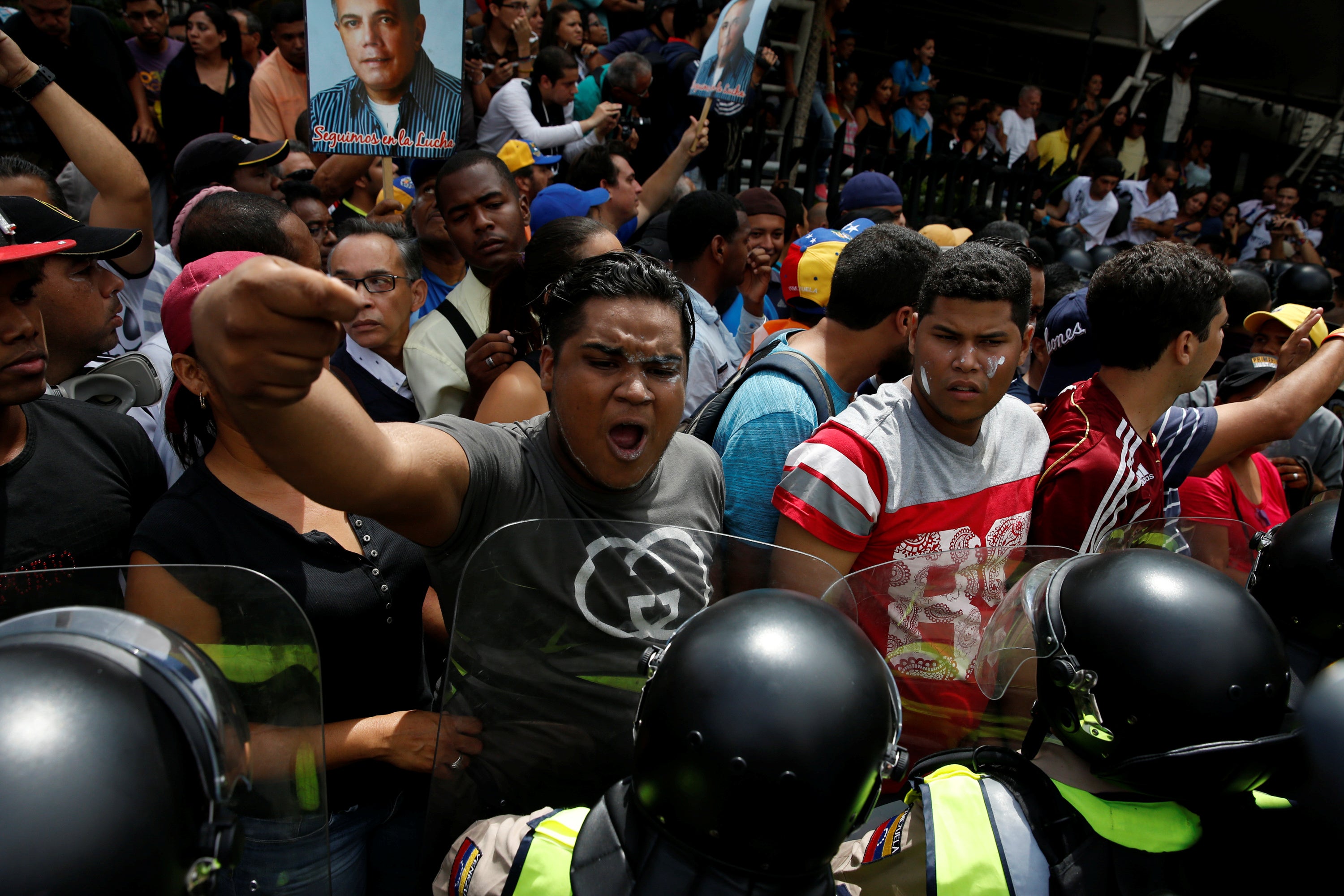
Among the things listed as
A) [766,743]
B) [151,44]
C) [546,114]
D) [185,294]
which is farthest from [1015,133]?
[766,743]

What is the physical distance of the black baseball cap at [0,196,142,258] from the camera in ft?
7.72

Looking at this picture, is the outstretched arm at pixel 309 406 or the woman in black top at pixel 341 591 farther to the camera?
the woman in black top at pixel 341 591

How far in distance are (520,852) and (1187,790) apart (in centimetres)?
118

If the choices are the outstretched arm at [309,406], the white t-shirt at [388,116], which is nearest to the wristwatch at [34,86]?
the white t-shirt at [388,116]

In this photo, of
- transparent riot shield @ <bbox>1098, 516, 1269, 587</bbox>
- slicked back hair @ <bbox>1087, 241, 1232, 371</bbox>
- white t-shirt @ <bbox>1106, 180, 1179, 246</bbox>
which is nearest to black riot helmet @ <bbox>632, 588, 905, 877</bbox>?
transparent riot shield @ <bbox>1098, 516, 1269, 587</bbox>

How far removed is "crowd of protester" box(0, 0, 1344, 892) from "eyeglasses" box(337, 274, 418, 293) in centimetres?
3

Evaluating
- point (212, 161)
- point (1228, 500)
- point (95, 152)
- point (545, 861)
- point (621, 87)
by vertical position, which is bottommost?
point (1228, 500)

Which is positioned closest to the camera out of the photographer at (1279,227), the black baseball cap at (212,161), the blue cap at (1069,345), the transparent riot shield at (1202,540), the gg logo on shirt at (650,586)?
the gg logo on shirt at (650,586)

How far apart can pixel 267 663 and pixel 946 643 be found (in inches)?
57.7

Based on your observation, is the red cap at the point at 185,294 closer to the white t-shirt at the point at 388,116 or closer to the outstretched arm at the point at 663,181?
the white t-shirt at the point at 388,116

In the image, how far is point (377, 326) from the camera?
11.2 ft

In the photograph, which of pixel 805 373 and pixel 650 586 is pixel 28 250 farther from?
pixel 805 373

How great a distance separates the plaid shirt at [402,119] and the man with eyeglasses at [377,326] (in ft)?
1.33

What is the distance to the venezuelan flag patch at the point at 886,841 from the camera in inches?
63.9
